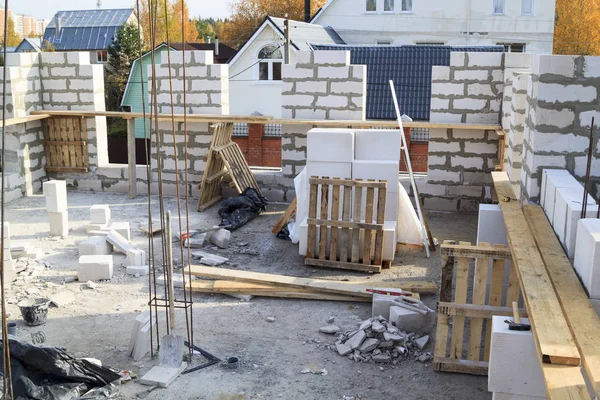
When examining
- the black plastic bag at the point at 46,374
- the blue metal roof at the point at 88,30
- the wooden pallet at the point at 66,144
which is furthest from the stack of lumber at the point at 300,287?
the blue metal roof at the point at 88,30

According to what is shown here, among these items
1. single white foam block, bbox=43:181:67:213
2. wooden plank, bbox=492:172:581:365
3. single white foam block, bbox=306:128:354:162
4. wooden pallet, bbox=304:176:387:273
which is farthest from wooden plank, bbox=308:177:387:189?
single white foam block, bbox=43:181:67:213

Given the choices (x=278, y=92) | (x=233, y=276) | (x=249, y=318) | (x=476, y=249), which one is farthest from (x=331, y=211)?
(x=278, y=92)

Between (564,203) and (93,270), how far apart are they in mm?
5057

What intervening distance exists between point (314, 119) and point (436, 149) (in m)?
2.02

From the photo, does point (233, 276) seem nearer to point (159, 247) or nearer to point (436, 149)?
point (159, 247)

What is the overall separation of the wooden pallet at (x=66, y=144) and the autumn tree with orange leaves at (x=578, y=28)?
35010 millimetres

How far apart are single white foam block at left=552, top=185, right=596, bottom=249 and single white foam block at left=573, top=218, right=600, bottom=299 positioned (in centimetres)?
48

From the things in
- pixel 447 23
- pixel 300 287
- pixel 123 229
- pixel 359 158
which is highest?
pixel 447 23

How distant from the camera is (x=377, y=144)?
854cm

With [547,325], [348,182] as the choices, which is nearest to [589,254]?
[547,325]

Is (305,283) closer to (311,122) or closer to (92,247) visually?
(92,247)

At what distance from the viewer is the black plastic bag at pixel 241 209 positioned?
1005cm

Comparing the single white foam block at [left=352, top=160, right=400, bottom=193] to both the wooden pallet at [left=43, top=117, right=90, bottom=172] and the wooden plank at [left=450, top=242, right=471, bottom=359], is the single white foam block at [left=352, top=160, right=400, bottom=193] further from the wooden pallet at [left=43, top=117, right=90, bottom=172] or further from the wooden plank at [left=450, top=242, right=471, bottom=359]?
the wooden pallet at [left=43, top=117, right=90, bottom=172]

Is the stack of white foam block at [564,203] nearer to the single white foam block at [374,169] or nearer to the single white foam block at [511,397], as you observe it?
the single white foam block at [511,397]
